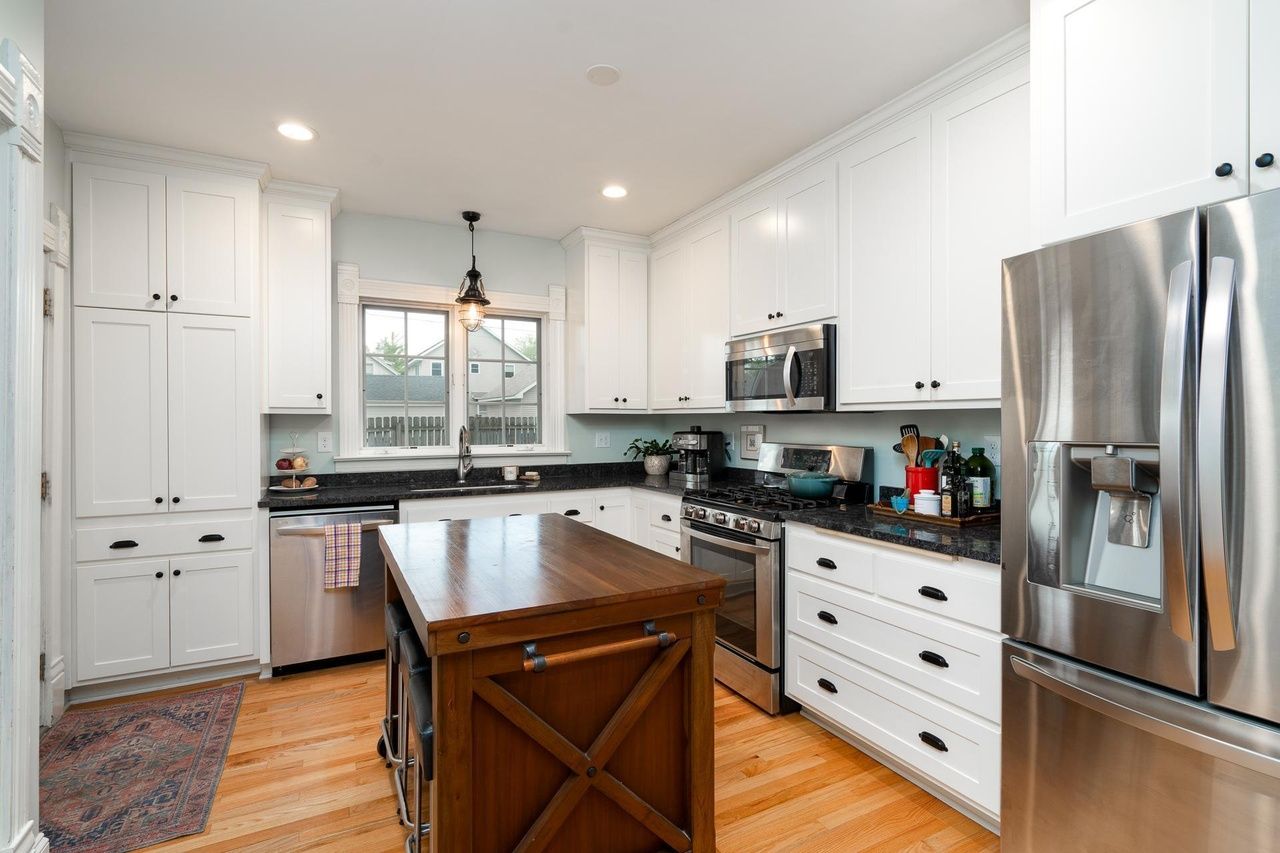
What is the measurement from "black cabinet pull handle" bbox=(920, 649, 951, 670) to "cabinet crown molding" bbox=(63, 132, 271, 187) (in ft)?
12.5

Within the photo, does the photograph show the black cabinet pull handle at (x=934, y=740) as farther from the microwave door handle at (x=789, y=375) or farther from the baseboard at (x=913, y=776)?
the microwave door handle at (x=789, y=375)

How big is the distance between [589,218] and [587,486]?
1.78 metres

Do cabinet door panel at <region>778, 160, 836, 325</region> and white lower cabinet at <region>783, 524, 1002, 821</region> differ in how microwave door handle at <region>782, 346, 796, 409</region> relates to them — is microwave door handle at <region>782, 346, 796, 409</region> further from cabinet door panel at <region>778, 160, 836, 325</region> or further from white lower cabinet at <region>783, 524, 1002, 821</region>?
white lower cabinet at <region>783, 524, 1002, 821</region>

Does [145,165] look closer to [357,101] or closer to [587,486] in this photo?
[357,101]

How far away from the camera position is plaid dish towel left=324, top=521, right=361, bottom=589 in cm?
329

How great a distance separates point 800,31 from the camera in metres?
2.14

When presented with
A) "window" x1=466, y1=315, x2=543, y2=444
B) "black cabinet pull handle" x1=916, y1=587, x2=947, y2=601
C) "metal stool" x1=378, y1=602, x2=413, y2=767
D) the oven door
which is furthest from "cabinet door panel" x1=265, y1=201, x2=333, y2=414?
"black cabinet pull handle" x1=916, y1=587, x2=947, y2=601

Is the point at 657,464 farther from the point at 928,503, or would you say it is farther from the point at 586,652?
the point at 586,652

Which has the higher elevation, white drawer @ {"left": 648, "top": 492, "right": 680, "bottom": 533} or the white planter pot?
the white planter pot

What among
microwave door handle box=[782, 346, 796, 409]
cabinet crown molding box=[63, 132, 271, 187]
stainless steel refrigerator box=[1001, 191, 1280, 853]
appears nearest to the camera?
stainless steel refrigerator box=[1001, 191, 1280, 853]

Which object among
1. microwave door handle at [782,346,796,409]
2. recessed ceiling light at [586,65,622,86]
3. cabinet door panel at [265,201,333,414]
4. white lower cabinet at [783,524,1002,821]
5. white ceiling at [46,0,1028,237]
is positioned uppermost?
white ceiling at [46,0,1028,237]

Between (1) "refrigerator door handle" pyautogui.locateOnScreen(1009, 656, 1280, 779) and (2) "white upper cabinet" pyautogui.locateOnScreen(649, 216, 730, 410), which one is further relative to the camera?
(2) "white upper cabinet" pyautogui.locateOnScreen(649, 216, 730, 410)

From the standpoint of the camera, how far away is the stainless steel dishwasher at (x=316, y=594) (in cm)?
327

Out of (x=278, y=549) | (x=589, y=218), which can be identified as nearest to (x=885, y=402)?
(x=589, y=218)
